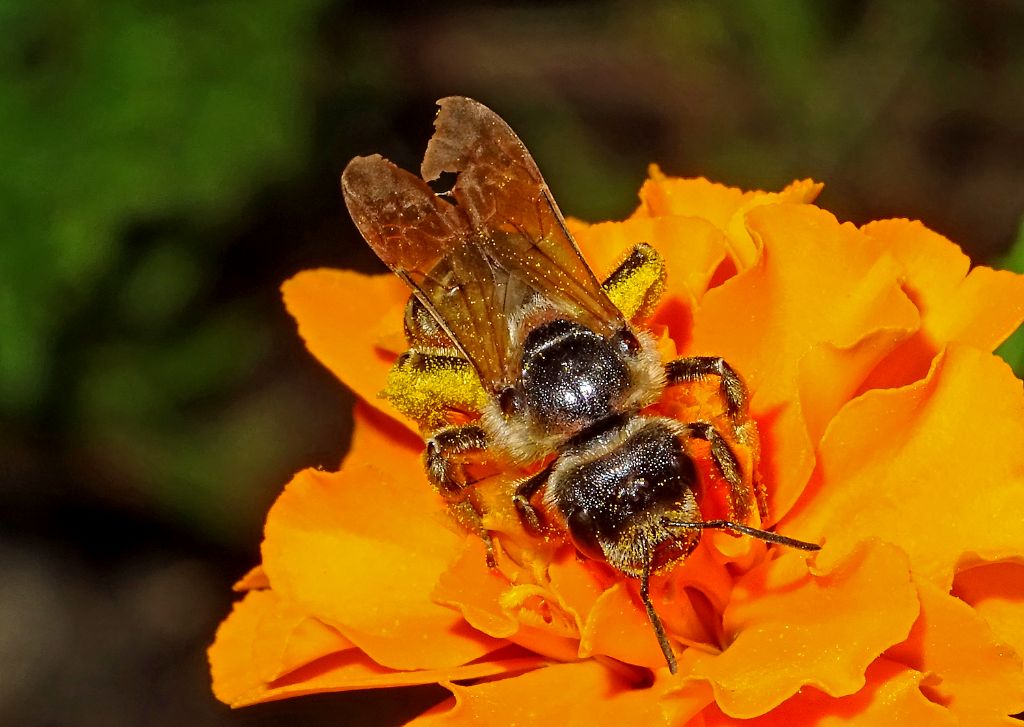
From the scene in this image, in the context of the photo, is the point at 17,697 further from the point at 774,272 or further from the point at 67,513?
the point at 774,272

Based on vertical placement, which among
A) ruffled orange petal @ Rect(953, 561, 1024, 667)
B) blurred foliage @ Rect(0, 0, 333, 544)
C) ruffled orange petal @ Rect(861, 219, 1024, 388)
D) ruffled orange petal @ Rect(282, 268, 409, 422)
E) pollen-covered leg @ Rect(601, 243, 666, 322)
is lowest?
blurred foliage @ Rect(0, 0, 333, 544)

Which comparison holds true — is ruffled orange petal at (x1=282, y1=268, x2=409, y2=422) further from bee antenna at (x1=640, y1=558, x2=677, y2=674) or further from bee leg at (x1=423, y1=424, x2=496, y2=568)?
bee antenna at (x1=640, y1=558, x2=677, y2=674)

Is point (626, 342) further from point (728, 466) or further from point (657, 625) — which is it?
point (657, 625)

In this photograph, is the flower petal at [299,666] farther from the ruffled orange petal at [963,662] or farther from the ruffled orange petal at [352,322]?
the ruffled orange petal at [963,662]

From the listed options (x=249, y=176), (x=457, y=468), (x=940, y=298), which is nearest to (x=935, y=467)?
(x=940, y=298)

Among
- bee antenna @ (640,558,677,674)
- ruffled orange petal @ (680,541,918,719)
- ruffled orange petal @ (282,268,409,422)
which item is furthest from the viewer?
ruffled orange petal @ (282,268,409,422)

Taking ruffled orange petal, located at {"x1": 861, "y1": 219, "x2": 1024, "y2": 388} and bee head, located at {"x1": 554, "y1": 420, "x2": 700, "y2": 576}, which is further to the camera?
ruffled orange petal, located at {"x1": 861, "y1": 219, "x2": 1024, "y2": 388}

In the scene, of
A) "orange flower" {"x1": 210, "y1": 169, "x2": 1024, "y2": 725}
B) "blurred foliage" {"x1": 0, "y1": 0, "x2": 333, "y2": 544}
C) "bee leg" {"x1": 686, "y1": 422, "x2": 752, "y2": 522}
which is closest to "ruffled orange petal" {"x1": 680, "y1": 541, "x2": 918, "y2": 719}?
"orange flower" {"x1": 210, "y1": 169, "x2": 1024, "y2": 725}
